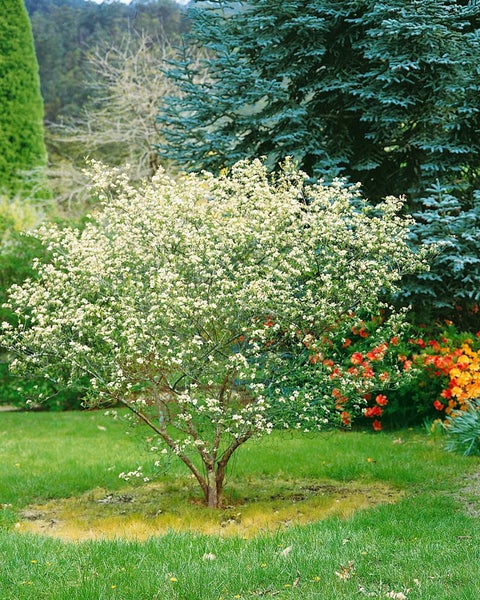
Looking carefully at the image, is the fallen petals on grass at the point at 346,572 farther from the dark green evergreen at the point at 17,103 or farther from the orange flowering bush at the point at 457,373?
the dark green evergreen at the point at 17,103

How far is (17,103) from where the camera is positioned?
63.0ft

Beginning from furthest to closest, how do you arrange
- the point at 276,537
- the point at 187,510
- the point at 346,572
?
the point at 187,510 → the point at 276,537 → the point at 346,572

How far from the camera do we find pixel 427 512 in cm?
507

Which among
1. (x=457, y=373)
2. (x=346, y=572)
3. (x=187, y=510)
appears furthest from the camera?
(x=457, y=373)

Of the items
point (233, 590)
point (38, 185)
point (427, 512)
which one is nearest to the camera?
point (233, 590)

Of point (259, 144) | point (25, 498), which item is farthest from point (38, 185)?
point (25, 498)

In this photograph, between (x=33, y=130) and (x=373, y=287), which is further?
(x=33, y=130)

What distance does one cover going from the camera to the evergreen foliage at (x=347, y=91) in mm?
8516

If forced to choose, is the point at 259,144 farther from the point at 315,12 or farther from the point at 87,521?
the point at 87,521

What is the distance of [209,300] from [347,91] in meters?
5.06

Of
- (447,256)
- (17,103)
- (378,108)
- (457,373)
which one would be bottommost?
(457,373)

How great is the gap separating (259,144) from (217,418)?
18.3 ft

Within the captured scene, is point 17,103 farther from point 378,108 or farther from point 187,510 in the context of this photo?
point 187,510

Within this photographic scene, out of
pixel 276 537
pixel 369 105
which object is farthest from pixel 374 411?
pixel 276 537
